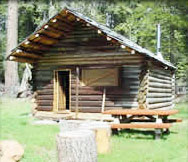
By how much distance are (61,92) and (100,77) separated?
2.48 m

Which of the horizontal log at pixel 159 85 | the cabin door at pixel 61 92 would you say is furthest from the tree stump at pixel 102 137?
the cabin door at pixel 61 92

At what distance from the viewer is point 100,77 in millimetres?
12227

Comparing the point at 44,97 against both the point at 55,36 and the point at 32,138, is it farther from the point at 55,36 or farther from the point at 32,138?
the point at 32,138

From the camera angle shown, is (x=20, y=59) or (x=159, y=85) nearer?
(x=159, y=85)

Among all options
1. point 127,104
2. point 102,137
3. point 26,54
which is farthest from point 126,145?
point 26,54

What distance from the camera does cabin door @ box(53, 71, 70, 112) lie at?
43.5ft

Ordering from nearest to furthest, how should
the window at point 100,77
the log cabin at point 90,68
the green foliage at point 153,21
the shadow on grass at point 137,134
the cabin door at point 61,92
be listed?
the green foliage at point 153,21
the shadow on grass at point 137,134
the log cabin at point 90,68
the window at point 100,77
the cabin door at point 61,92

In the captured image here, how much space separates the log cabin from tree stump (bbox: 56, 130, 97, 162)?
5.71 metres

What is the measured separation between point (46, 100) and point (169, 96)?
4.86 meters

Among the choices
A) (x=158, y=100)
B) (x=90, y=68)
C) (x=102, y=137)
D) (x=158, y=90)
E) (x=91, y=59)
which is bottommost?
(x=102, y=137)

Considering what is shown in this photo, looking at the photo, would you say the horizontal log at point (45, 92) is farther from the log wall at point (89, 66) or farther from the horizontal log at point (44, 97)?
the horizontal log at point (44, 97)

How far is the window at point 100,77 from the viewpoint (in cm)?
1196

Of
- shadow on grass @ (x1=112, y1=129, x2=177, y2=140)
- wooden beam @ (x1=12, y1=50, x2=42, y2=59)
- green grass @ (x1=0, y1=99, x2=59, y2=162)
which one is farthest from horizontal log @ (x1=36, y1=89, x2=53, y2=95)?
shadow on grass @ (x1=112, y1=129, x2=177, y2=140)

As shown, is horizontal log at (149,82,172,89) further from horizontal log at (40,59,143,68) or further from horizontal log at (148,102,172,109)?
horizontal log at (40,59,143,68)
